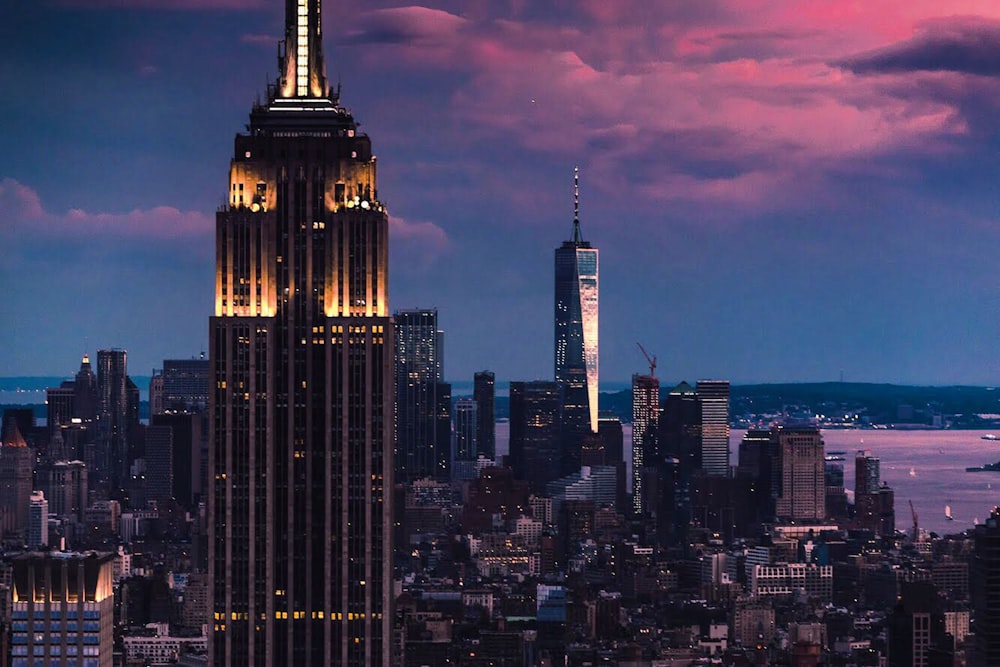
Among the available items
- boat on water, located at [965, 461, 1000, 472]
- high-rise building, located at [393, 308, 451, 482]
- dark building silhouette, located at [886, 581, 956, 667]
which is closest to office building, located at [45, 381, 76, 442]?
high-rise building, located at [393, 308, 451, 482]

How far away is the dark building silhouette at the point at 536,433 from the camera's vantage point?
59.5m

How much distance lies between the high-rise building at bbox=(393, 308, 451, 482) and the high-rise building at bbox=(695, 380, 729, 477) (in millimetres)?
5506

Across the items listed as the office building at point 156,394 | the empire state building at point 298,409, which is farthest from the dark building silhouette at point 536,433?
the empire state building at point 298,409

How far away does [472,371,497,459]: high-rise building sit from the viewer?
54716 mm

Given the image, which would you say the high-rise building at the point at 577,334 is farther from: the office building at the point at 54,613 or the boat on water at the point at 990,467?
the office building at the point at 54,613

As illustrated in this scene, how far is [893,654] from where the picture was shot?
125 ft

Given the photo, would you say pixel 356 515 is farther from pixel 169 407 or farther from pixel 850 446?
pixel 850 446

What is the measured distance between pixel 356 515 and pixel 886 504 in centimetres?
3056

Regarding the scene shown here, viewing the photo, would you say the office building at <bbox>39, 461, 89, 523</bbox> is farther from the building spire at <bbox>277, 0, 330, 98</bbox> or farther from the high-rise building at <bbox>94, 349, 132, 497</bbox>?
the building spire at <bbox>277, 0, 330, 98</bbox>

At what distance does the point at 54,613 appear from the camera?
1002 inches

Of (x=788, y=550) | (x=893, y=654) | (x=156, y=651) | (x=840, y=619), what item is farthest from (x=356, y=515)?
(x=788, y=550)

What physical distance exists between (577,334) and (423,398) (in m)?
4.32

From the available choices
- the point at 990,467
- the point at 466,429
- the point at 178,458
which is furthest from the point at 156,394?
the point at 990,467

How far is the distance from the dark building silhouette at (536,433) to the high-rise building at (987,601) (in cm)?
2304
